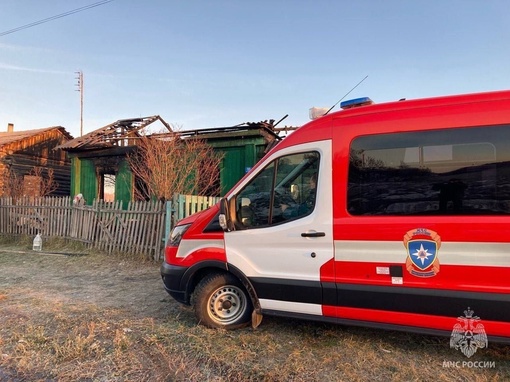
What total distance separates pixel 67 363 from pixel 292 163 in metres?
2.81

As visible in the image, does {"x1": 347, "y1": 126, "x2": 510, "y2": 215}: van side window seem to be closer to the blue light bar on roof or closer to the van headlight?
the blue light bar on roof

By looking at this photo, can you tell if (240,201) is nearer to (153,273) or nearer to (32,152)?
(153,273)

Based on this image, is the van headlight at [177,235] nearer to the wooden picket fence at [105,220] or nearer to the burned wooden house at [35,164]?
the wooden picket fence at [105,220]

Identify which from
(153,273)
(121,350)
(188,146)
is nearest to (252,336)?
(121,350)

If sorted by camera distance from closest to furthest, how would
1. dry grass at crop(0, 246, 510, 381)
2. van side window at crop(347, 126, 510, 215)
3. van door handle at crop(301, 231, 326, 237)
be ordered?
van side window at crop(347, 126, 510, 215), dry grass at crop(0, 246, 510, 381), van door handle at crop(301, 231, 326, 237)

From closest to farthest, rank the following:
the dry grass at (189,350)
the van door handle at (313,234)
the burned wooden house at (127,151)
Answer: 1. the dry grass at (189,350)
2. the van door handle at (313,234)
3. the burned wooden house at (127,151)

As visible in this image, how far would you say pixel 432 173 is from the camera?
3.05 metres

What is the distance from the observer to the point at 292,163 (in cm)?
362

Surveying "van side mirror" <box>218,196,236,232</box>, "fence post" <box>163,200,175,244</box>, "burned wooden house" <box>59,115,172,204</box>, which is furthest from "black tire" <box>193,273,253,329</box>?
"burned wooden house" <box>59,115,172,204</box>

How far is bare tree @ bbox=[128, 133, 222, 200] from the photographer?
10.4 meters

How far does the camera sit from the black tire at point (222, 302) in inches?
152

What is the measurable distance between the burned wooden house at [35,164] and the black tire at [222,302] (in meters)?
18.1

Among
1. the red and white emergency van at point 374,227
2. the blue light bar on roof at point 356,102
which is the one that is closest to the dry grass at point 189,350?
the red and white emergency van at point 374,227

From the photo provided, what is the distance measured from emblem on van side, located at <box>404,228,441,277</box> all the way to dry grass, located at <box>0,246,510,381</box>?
848 millimetres
